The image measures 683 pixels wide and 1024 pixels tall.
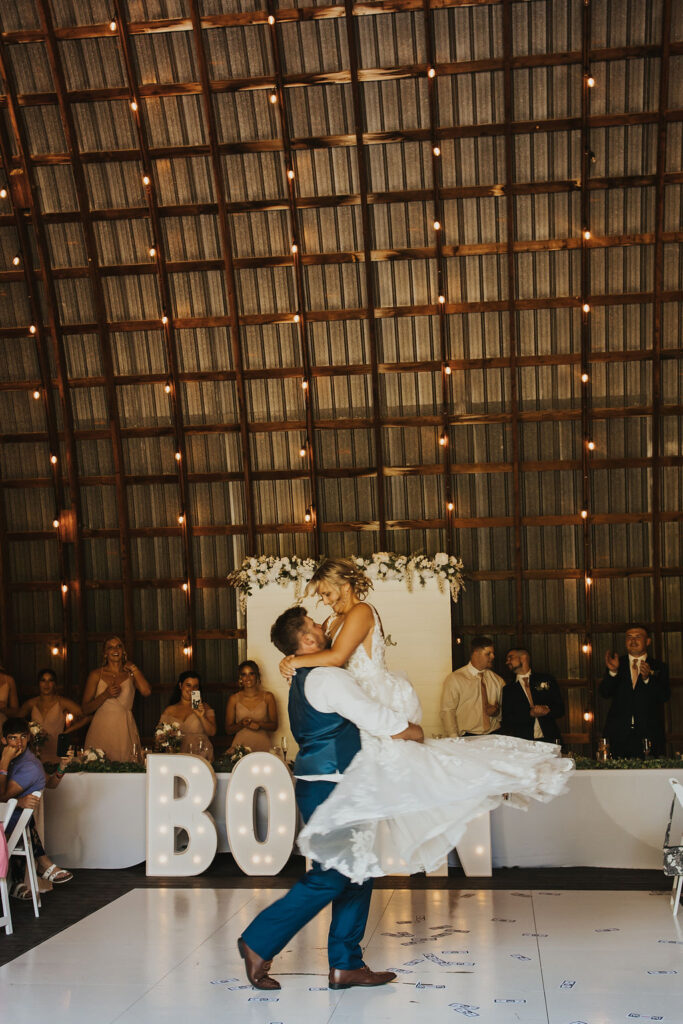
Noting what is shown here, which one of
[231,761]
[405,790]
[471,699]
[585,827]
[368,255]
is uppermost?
[368,255]

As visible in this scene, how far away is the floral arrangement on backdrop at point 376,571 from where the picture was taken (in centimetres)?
1044

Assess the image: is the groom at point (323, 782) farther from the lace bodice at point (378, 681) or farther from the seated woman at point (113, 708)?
the seated woman at point (113, 708)

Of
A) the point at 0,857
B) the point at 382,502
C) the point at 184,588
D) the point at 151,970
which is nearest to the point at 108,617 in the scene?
the point at 184,588

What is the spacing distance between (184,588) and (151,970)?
6538mm

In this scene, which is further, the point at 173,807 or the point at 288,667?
the point at 173,807

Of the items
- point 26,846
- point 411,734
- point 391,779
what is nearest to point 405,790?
point 391,779

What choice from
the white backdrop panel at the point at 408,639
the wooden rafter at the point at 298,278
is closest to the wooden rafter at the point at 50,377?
the white backdrop panel at the point at 408,639

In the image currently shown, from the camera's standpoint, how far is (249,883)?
7309 mm

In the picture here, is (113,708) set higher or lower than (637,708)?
higher

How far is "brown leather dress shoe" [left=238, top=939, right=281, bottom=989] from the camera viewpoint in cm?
479

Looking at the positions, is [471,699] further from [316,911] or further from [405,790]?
[316,911]

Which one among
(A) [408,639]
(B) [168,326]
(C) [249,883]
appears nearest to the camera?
(C) [249,883]

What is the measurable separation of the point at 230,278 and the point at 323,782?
22.6 feet

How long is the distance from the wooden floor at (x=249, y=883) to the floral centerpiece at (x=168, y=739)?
894 mm
